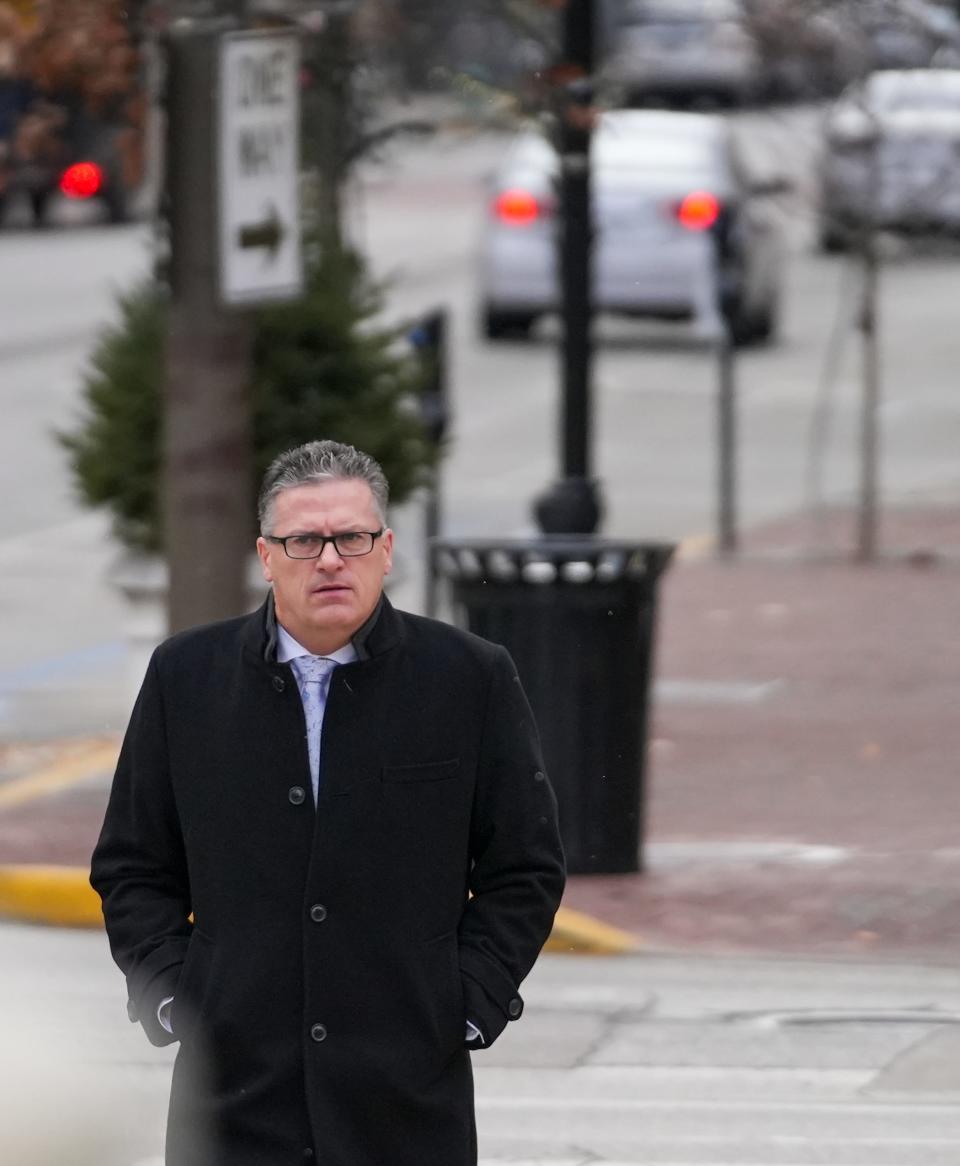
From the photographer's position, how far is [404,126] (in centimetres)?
1345

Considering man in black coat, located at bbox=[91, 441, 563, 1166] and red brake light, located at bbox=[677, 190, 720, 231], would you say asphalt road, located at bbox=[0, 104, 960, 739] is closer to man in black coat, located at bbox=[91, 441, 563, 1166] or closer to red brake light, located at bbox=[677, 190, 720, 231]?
red brake light, located at bbox=[677, 190, 720, 231]

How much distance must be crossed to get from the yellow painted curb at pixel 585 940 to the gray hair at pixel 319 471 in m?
4.30

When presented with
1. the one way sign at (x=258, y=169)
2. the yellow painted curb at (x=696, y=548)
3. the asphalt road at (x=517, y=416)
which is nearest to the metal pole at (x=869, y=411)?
the yellow painted curb at (x=696, y=548)

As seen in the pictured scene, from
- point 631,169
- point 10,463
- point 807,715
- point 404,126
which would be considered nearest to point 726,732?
point 807,715

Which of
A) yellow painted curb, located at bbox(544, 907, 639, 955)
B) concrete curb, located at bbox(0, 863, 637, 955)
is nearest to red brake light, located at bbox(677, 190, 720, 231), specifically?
concrete curb, located at bbox(0, 863, 637, 955)

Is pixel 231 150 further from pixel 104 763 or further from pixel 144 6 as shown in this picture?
pixel 104 763

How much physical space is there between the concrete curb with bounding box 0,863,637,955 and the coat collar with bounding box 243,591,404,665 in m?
4.42

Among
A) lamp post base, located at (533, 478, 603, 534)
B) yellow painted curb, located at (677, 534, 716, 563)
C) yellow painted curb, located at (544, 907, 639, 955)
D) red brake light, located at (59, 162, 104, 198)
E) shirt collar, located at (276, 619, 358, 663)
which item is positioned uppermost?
red brake light, located at (59, 162, 104, 198)

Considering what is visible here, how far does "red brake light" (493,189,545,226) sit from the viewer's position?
81.9ft

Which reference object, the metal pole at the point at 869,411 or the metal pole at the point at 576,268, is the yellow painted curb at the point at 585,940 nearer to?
the metal pole at the point at 576,268

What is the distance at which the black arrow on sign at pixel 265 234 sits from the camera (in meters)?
9.17

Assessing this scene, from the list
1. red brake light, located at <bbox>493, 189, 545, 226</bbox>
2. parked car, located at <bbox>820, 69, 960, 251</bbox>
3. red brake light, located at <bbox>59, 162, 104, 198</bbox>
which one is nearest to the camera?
red brake light, located at <bbox>59, 162, 104, 198</bbox>

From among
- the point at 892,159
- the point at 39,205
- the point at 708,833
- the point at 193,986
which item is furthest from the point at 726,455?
the point at 39,205

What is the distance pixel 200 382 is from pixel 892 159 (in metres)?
10.9
